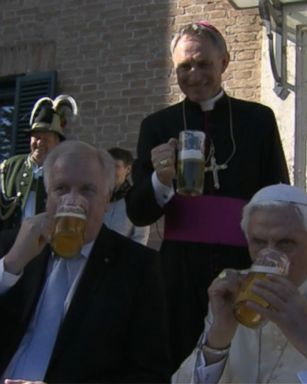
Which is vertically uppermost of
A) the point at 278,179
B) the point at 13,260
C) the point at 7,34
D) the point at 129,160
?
the point at 7,34

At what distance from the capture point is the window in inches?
284

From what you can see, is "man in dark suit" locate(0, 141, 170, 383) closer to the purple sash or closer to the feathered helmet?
the purple sash

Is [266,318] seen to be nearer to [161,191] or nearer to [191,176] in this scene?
[191,176]

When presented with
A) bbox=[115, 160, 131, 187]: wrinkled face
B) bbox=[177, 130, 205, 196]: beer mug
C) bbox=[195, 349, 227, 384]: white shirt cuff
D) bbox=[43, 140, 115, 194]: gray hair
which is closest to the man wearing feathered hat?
bbox=[115, 160, 131, 187]: wrinkled face

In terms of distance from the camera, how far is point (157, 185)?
10.5ft

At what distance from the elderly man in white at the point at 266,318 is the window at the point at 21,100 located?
4509 mm

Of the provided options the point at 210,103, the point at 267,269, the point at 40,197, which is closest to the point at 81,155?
the point at 210,103

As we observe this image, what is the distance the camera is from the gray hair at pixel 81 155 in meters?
3.00

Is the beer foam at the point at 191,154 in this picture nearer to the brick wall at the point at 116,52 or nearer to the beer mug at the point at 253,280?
the beer mug at the point at 253,280

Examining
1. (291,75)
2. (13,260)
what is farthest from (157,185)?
(291,75)

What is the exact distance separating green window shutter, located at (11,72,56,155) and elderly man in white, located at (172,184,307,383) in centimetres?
458

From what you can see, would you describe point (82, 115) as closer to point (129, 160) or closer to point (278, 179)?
point (129, 160)

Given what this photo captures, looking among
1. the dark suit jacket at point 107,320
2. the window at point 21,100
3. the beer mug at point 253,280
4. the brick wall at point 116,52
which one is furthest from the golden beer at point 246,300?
the window at point 21,100

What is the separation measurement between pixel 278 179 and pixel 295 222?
2.34 feet
